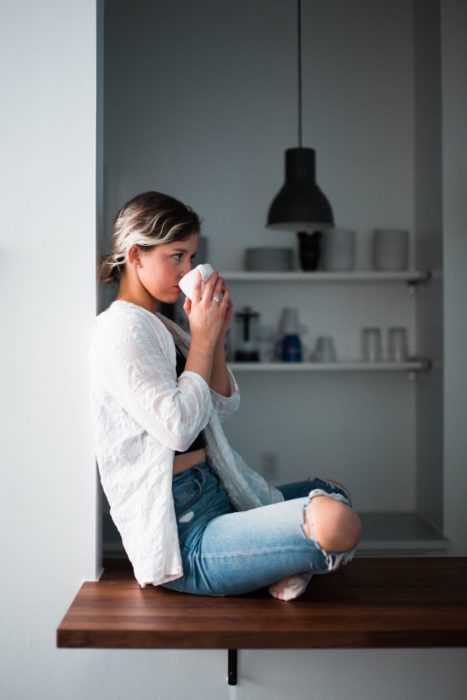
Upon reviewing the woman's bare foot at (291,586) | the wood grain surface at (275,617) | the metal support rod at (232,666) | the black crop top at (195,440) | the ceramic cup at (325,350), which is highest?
the ceramic cup at (325,350)

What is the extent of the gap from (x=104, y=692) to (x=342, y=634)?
2.17 ft

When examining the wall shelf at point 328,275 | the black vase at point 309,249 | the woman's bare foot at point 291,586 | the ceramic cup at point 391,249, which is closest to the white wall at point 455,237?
the wall shelf at point 328,275

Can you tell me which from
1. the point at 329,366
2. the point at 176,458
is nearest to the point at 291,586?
the point at 176,458

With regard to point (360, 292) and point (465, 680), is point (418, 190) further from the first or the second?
point (465, 680)

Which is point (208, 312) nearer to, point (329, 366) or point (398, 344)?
point (329, 366)

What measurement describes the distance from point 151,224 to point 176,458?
53 cm

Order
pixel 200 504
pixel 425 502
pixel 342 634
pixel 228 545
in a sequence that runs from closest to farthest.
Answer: pixel 342 634, pixel 228 545, pixel 200 504, pixel 425 502

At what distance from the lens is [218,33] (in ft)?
12.9

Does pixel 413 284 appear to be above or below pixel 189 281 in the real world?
above

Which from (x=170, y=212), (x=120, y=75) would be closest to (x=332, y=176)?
(x=120, y=75)

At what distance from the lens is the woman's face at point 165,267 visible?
1.94 meters

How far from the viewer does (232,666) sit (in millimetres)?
1939

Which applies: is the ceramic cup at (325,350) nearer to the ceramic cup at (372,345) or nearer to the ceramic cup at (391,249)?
the ceramic cup at (372,345)

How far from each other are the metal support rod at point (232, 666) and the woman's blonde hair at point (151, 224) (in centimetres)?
93
